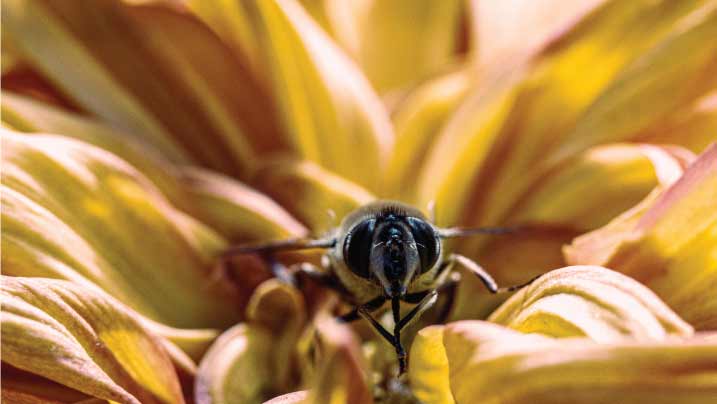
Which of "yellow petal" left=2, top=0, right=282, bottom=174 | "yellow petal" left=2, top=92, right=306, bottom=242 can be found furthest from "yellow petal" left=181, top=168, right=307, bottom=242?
"yellow petal" left=2, top=0, right=282, bottom=174

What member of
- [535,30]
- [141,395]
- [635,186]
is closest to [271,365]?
[141,395]

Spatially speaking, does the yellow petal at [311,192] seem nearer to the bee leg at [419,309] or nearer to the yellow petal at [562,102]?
the yellow petal at [562,102]

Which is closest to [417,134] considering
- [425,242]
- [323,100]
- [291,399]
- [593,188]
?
[323,100]

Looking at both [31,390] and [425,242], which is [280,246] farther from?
[31,390]

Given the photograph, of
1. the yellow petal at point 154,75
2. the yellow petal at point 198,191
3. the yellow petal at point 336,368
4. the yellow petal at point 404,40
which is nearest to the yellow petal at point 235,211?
the yellow petal at point 198,191

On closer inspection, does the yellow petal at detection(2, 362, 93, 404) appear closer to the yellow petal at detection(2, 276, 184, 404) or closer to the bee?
the yellow petal at detection(2, 276, 184, 404)

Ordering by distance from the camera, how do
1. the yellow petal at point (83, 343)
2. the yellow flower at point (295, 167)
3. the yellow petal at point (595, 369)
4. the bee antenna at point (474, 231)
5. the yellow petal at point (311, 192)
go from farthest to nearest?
the yellow petal at point (311, 192), the bee antenna at point (474, 231), the yellow flower at point (295, 167), the yellow petal at point (83, 343), the yellow petal at point (595, 369)

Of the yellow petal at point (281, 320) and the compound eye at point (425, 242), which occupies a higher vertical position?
the yellow petal at point (281, 320)
